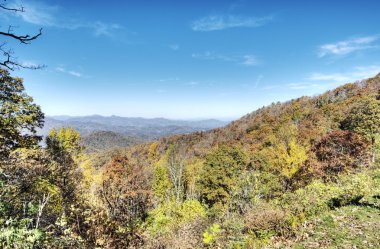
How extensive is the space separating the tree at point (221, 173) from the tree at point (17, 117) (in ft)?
73.0

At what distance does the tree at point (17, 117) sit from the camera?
13.8 meters

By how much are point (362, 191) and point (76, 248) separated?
13082 millimetres

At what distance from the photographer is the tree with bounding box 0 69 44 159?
13805mm

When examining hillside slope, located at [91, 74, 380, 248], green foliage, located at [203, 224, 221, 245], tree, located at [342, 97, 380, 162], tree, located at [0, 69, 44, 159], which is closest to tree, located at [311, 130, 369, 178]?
hillside slope, located at [91, 74, 380, 248]

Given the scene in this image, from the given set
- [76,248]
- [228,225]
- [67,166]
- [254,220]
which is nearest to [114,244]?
[76,248]

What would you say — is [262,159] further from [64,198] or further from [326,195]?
[64,198]

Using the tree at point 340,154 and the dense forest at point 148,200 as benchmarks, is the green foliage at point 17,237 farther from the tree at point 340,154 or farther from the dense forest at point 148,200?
the tree at point 340,154

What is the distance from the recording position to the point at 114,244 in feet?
36.0

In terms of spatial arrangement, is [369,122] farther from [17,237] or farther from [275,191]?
[17,237]

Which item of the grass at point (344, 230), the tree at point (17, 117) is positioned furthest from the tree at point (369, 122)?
→ the tree at point (17, 117)

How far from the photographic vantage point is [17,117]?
14.8 m

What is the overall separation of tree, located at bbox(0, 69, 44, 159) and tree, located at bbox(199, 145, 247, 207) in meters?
22.2

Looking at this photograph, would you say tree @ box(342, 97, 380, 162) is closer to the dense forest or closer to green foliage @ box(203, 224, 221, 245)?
the dense forest

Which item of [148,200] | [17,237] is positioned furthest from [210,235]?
[148,200]
